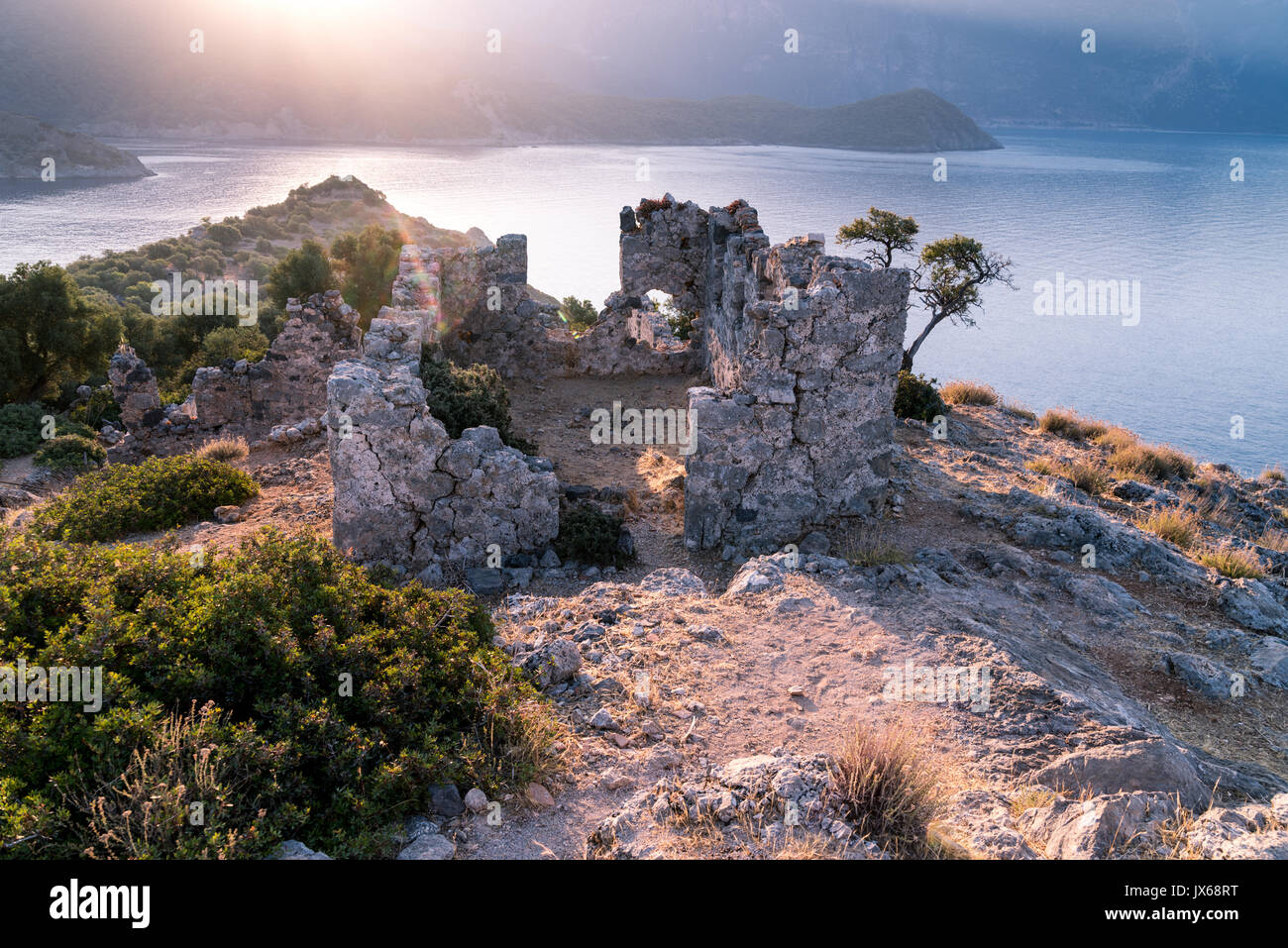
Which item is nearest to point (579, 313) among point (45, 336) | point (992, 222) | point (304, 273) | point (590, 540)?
point (304, 273)

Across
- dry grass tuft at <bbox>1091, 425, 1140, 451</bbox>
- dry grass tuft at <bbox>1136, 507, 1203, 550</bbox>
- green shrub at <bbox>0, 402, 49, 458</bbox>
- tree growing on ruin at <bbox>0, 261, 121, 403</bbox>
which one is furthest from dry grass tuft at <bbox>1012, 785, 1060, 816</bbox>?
tree growing on ruin at <bbox>0, 261, 121, 403</bbox>

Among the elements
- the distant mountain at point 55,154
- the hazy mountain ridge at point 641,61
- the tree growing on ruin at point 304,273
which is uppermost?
the hazy mountain ridge at point 641,61

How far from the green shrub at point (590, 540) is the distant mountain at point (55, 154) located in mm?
76465

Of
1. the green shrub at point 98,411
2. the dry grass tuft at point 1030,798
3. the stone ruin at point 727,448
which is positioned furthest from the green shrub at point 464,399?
the green shrub at point 98,411

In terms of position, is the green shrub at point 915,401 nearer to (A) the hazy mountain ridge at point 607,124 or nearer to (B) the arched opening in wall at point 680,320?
(B) the arched opening in wall at point 680,320

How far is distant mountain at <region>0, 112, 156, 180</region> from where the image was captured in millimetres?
67312

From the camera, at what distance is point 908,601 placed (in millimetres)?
8273

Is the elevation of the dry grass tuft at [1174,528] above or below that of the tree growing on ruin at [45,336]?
below

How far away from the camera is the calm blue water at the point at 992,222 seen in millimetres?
32688

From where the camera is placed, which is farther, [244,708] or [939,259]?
[939,259]

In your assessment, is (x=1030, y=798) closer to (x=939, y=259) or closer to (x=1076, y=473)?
(x=1076, y=473)

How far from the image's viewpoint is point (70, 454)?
18125mm

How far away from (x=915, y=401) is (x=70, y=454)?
18.6 metres
